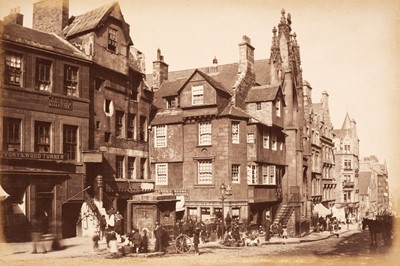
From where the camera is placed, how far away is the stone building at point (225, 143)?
81.4 ft

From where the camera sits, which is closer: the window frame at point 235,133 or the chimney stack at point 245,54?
the window frame at point 235,133

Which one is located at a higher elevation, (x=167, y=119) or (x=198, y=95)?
(x=198, y=95)

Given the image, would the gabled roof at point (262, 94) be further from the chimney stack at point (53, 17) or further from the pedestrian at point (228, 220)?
the chimney stack at point (53, 17)

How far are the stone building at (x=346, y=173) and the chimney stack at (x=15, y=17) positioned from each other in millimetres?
36120

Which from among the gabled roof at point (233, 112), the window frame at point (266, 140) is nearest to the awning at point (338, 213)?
the window frame at point (266, 140)

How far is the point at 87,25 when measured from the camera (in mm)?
20156

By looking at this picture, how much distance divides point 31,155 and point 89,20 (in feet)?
24.0

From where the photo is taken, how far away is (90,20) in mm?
20172

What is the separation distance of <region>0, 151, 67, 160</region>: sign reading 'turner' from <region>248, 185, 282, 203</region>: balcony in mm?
11640

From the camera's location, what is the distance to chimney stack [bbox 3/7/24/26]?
15.6 meters

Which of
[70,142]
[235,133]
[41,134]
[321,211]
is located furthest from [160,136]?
[321,211]

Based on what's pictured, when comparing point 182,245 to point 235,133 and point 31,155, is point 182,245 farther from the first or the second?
point 235,133

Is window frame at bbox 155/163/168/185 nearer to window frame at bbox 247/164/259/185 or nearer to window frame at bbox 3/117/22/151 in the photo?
window frame at bbox 247/164/259/185

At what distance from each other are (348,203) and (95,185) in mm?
33634
